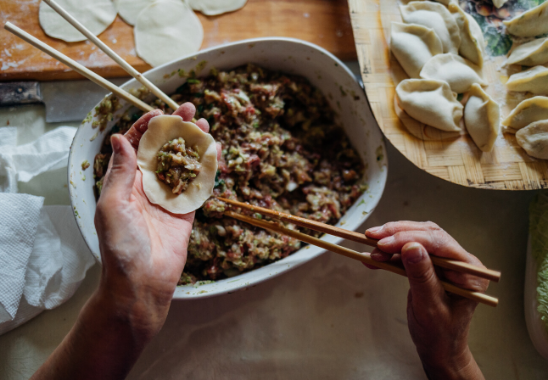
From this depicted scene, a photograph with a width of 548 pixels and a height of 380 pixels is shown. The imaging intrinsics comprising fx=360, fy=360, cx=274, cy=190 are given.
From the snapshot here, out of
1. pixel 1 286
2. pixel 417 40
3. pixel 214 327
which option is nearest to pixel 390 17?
pixel 417 40

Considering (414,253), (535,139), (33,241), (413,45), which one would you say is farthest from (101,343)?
(535,139)

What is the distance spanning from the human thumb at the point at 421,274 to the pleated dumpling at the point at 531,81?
1.17m

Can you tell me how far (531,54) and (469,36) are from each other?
34 cm

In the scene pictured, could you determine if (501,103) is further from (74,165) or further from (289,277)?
(74,165)

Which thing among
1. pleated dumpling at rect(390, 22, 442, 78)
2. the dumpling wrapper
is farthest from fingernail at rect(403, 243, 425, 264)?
pleated dumpling at rect(390, 22, 442, 78)

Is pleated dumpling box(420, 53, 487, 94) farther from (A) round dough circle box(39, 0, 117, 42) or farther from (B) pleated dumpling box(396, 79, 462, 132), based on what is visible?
(A) round dough circle box(39, 0, 117, 42)

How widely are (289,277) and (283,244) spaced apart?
1.22ft

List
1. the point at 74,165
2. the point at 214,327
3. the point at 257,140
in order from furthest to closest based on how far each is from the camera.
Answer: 1. the point at 214,327
2. the point at 257,140
3. the point at 74,165

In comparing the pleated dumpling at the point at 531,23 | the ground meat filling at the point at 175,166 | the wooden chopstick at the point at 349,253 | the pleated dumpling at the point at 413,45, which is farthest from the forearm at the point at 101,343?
the pleated dumpling at the point at 531,23

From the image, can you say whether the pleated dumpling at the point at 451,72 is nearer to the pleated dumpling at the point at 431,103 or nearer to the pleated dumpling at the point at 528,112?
the pleated dumpling at the point at 431,103

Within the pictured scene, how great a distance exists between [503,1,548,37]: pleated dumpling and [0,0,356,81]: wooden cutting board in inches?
33.9

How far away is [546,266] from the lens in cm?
192

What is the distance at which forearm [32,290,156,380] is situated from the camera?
1345 mm

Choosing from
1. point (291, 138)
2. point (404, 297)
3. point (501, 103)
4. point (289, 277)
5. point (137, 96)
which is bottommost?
point (404, 297)
